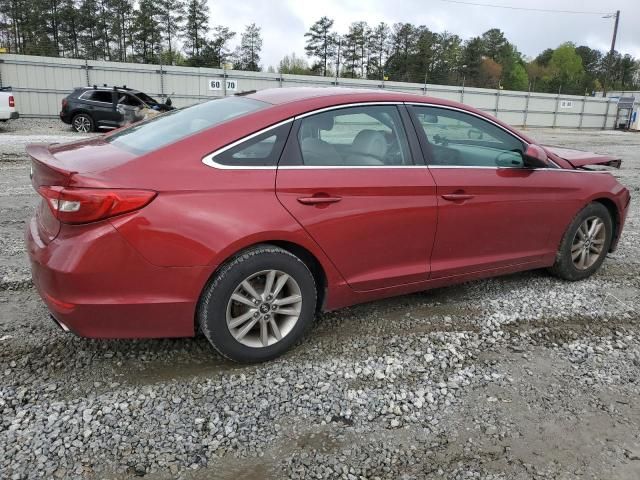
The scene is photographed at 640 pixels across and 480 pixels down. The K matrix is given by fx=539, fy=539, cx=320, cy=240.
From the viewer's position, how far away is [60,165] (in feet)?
9.32

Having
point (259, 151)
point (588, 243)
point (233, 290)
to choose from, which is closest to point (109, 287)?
point (233, 290)

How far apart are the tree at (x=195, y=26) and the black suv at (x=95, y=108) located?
39.0 metres

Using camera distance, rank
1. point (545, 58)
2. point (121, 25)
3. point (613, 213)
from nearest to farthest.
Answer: point (613, 213)
point (121, 25)
point (545, 58)

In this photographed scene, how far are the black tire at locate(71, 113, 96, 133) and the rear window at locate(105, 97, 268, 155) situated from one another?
1536 centimetres

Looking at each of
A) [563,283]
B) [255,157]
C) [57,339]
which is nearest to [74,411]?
[57,339]

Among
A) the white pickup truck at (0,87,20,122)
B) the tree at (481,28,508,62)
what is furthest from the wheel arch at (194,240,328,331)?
the tree at (481,28,508,62)

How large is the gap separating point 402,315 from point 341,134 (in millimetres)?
1411

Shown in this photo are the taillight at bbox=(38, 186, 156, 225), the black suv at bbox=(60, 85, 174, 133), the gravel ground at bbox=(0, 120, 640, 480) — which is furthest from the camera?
the black suv at bbox=(60, 85, 174, 133)

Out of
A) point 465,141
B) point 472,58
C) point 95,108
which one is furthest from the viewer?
point 472,58

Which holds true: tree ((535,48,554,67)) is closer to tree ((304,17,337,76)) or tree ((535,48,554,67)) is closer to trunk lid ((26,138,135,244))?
tree ((304,17,337,76))

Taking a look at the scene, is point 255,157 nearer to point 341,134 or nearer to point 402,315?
point 341,134

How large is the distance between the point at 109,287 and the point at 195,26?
56.9m

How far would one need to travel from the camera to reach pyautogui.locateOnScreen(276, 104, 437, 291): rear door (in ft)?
10.2

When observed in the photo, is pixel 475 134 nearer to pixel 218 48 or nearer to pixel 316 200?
pixel 316 200
